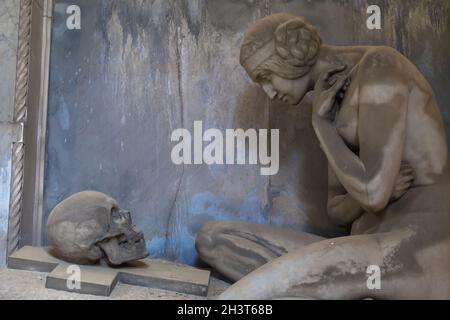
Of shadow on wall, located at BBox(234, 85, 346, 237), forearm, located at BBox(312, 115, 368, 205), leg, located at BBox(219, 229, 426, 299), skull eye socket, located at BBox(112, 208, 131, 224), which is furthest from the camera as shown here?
shadow on wall, located at BBox(234, 85, 346, 237)

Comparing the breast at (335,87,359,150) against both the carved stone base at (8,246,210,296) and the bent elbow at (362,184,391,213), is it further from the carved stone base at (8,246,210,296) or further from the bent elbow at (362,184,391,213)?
the carved stone base at (8,246,210,296)

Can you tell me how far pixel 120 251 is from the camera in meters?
2.75

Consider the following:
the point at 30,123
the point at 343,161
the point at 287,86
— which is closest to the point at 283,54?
the point at 287,86

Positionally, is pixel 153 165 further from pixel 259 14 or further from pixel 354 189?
pixel 354 189

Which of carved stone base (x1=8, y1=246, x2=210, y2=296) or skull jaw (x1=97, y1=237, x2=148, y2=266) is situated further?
skull jaw (x1=97, y1=237, x2=148, y2=266)

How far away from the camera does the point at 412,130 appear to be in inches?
96.0

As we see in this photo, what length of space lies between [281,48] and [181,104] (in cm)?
123

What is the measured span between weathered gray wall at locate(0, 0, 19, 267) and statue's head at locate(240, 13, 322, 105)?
1.51 m

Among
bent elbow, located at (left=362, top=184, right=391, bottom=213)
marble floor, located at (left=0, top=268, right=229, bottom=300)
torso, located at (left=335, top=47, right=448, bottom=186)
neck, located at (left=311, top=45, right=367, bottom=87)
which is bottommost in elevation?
marble floor, located at (left=0, top=268, right=229, bottom=300)

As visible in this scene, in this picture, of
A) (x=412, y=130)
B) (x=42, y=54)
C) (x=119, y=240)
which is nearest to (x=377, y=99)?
(x=412, y=130)

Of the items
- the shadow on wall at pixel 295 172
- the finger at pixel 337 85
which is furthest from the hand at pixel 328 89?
the shadow on wall at pixel 295 172

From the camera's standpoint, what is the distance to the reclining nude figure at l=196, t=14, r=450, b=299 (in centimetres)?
224

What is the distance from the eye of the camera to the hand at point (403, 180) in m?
2.42

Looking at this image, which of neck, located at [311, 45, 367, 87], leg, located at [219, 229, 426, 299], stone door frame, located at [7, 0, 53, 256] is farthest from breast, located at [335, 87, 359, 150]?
stone door frame, located at [7, 0, 53, 256]
